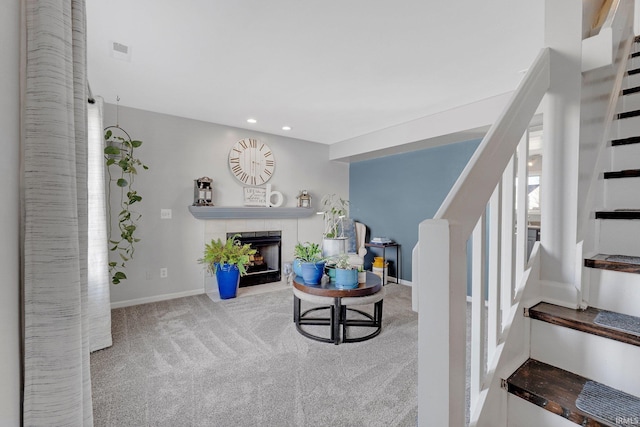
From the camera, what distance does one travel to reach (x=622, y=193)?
4.59 feet

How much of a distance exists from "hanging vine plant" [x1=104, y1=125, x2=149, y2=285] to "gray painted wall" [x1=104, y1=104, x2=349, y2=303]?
0.27 feet

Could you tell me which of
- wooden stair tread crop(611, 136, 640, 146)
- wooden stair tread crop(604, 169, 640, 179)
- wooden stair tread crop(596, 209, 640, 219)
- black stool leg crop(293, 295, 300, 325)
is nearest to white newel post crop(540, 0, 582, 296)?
wooden stair tread crop(596, 209, 640, 219)

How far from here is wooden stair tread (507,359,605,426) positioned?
83 cm

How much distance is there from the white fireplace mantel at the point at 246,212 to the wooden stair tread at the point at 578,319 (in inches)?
140

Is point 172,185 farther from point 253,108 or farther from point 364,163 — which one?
point 364,163

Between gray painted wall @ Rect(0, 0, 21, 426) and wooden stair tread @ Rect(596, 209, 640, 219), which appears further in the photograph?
wooden stair tread @ Rect(596, 209, 640, 219)

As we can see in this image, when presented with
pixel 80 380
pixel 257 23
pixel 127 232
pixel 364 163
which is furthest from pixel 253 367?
pixel 364 163

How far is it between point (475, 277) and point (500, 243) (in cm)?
21

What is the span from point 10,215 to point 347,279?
2124mm

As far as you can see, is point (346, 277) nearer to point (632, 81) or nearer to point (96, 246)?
point (96, 246)

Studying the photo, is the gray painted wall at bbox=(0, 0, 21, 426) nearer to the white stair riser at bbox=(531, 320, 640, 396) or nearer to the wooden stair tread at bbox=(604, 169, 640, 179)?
the white stair riser at bbox=(531, 320, 640, 396)

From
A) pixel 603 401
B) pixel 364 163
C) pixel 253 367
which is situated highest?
pixel 364 163

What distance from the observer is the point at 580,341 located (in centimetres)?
99

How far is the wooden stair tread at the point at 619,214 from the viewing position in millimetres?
1223
